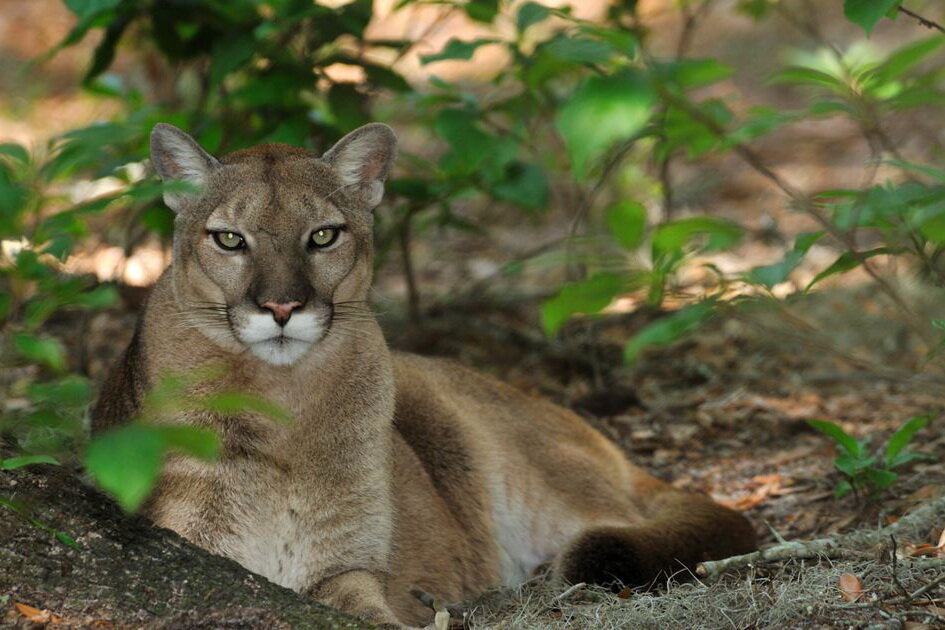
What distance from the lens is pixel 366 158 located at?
463 centimetres

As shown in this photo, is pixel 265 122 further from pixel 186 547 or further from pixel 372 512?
pixel 186 547

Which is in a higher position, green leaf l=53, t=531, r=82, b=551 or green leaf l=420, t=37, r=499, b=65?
green leaf l=420, t=37, r=499, b=65

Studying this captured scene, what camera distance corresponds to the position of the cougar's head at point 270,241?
398 cm

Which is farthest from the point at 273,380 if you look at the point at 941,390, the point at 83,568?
the point at 941,390

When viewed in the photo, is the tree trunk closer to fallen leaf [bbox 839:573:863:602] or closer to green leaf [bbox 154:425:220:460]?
green leaf [bbox 154:425:220:460]

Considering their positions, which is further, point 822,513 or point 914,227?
point 822,513

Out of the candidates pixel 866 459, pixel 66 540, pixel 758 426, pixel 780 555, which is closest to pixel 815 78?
pixel 780 555

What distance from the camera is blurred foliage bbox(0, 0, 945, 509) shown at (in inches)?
115

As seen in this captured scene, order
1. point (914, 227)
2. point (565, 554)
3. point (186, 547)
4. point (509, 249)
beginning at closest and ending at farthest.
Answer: point (914, 227) < point (186, 547) < point (565, 554) < point (509, 249)

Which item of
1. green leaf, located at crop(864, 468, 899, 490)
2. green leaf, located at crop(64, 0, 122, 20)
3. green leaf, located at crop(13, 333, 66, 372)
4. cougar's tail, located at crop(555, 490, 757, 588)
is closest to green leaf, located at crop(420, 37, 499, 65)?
green leaf, located at crop(64, 0, 122, 20)

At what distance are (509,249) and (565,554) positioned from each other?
5038 millimetres

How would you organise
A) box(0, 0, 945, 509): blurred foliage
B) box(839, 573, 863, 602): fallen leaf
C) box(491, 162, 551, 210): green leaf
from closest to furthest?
box(0, 0, 945, 509): blurred foliage
box(839, 573, 863, 602): fallen leaf
box(491, 162, 551, 210): green leaf

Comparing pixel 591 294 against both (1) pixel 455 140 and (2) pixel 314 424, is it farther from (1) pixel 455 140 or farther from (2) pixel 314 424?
(1) pixel 455 140

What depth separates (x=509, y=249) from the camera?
9.52m
